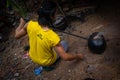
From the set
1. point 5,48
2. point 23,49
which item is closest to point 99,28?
point 23,49

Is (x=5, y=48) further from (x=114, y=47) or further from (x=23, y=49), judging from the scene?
(x=114, y=47)

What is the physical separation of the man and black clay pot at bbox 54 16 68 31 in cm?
128

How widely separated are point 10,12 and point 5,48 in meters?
1.19

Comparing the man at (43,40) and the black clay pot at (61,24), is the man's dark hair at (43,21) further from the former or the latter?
the black clay pot at (61,24)

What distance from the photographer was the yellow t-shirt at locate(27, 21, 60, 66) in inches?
138

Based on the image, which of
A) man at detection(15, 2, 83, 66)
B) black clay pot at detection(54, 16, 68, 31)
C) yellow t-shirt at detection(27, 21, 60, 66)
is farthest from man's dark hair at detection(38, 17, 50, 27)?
black clay pot at detection(54, 16, 68, 31)

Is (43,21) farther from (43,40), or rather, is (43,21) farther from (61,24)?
(61,24)

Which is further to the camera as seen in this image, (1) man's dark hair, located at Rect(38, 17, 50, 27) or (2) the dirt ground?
(2) the dirt ground

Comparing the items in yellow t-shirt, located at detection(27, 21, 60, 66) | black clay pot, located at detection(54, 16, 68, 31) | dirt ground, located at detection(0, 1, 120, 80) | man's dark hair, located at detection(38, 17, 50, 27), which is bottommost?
dirt ground, located at detection(0, 1, 120, 80)

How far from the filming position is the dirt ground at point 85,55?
163 inches

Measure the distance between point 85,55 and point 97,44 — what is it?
0.39m

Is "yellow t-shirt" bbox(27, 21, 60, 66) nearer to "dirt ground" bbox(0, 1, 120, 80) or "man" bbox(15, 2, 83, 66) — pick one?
"man" bbox(15, 2, 83, 66)

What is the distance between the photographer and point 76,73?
4.20 meters

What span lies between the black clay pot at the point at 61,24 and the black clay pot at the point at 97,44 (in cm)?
113
